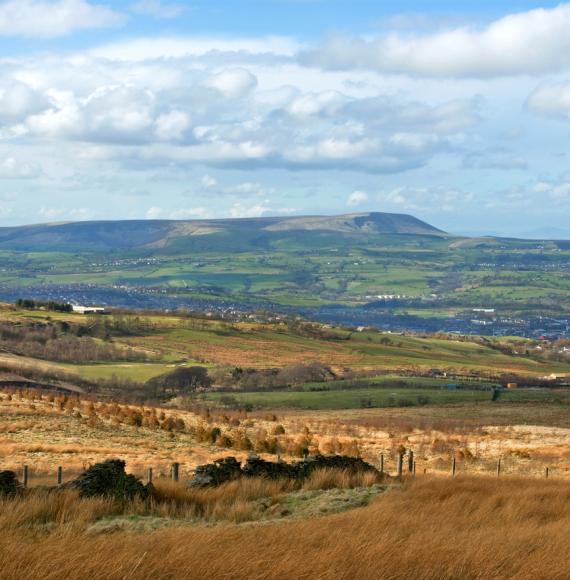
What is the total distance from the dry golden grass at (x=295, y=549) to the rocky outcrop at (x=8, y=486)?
1.05m

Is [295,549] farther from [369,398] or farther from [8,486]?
[369,398]

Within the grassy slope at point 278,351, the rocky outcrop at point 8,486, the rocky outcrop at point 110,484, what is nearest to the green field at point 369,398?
the grassy slope at point 278,351

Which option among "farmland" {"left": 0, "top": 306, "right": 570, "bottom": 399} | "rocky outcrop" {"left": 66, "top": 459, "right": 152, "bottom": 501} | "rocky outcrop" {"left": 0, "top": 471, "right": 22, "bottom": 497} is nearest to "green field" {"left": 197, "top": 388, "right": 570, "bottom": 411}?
"farmland" {"left": 0, "top": 306, "right": 570, "bottom": 399}

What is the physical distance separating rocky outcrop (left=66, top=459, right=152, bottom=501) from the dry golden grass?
1104mm

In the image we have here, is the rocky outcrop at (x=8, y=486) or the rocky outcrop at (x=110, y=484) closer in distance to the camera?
the rocky outcrop at (x=8, y=486)

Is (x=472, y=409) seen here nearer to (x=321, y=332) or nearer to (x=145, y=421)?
(x=145, y=421)

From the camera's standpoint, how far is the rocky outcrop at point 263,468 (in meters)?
16.5

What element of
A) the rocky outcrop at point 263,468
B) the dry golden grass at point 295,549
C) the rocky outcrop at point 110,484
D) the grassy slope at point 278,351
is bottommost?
the grassy slope at point 278,351

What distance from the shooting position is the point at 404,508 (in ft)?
45.5

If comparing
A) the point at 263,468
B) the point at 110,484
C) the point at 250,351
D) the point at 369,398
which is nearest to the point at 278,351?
the point at 250,351

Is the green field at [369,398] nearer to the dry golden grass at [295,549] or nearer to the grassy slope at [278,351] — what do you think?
the grassy slope at [278,351]

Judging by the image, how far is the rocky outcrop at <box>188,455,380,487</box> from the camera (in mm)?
16484

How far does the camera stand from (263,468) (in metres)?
18.0

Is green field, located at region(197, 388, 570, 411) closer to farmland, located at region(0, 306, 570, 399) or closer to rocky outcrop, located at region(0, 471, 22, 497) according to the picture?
farmland, located at region(0, 306, 570, 399)
